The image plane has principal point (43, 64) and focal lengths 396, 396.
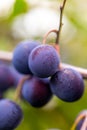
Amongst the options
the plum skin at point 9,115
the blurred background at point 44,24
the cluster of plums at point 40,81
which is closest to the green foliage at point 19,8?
the blurred background at point 44,24

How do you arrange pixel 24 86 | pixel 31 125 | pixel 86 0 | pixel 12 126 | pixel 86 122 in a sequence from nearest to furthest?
pixel 86 122 < pixel 12 126 < pixel 24 86 < pixel 31 125 < pixel 86 0

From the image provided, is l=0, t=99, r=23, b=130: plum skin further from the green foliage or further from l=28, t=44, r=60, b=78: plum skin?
the green foliage

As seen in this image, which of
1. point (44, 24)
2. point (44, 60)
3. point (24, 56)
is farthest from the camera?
point (44, 24)

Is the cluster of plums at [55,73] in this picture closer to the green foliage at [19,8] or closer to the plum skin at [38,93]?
the plum skin at [38,93]

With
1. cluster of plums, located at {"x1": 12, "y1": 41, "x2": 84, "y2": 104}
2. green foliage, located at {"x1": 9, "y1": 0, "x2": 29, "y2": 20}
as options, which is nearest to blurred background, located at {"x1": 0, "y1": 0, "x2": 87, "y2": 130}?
green foliage, located at {"x1": 9, "y1": 0, "x2": 29, "y2": 20}

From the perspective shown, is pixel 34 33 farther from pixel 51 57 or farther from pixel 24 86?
pixel 51 57

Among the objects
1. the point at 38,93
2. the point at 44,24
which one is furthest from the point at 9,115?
Answer: the point at 44,24

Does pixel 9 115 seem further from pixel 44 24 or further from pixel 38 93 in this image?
pixel 44 24

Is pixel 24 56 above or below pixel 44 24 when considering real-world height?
above

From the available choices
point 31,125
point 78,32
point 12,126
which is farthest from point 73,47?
point 12,126
